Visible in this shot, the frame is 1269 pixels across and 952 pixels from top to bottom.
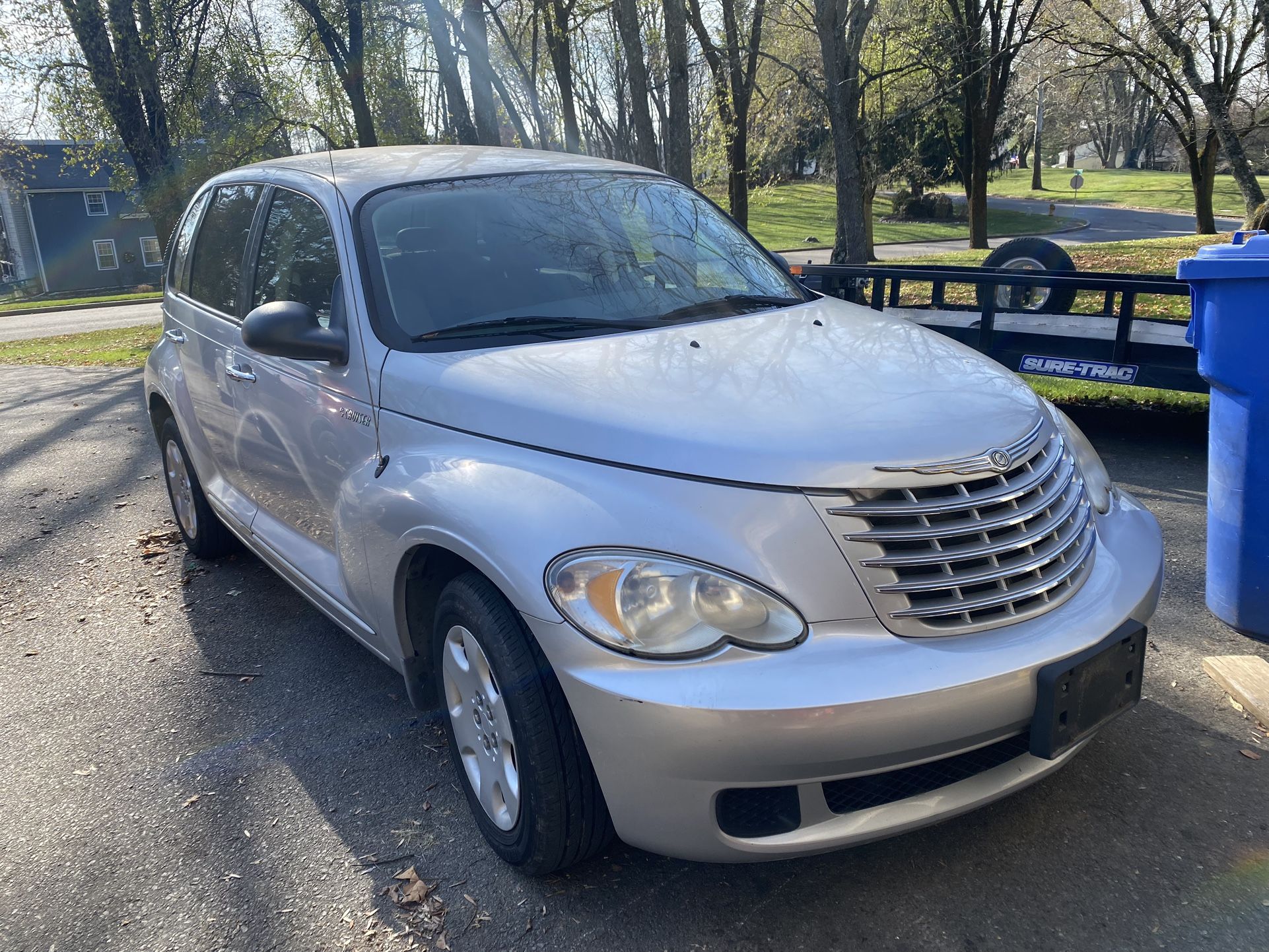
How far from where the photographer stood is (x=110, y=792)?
3.15 meters

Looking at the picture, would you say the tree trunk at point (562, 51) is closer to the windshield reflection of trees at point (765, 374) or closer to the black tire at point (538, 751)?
the windshield reflection of trees at point (765, 374)

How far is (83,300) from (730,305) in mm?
40494

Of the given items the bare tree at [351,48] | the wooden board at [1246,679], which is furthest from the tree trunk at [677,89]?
the wooden board at [1246,679]

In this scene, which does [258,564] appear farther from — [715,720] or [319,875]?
[715,720]

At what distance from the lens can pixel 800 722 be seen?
6.58 ft

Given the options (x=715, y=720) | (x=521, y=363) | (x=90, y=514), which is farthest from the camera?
(x=90, y=514)

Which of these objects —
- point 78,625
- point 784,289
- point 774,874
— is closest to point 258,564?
point 78,625

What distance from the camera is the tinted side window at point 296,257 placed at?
3352 mm

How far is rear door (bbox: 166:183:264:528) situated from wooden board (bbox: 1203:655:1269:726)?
12.1 ft

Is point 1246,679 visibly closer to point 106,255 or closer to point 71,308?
point 71,308

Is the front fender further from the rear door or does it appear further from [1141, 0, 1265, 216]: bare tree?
[1141, 0, 1265, 216]: bare tree

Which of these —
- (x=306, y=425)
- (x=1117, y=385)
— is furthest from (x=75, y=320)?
(x=306, y=425)

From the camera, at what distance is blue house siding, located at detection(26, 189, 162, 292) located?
45.6 m

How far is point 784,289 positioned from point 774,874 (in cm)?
211
